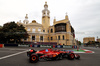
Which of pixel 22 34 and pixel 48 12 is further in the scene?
pixel 48 12

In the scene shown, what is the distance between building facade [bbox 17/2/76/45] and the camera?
4012 centimetres

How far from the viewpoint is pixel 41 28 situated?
47062 millimetres

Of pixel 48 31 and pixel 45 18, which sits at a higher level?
pixel 45 18

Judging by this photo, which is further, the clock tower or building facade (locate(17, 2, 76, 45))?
the clock tower

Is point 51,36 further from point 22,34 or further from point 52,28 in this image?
point 22,34

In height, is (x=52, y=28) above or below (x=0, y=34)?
above

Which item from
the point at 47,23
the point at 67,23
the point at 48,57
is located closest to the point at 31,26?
the point at 47,23

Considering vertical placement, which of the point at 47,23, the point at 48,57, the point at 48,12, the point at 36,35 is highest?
the point at 48,12

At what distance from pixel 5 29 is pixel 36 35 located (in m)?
17.9

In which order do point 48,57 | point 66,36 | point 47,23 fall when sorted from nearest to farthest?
point 48,57 < point 66,36 < point 47,23

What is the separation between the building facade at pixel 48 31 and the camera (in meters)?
40.1

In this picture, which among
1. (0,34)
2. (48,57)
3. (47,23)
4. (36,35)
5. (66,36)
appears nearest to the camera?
(48,57)

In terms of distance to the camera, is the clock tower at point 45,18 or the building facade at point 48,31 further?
the clock tower at point 45,18

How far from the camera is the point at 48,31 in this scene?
47812 mm
